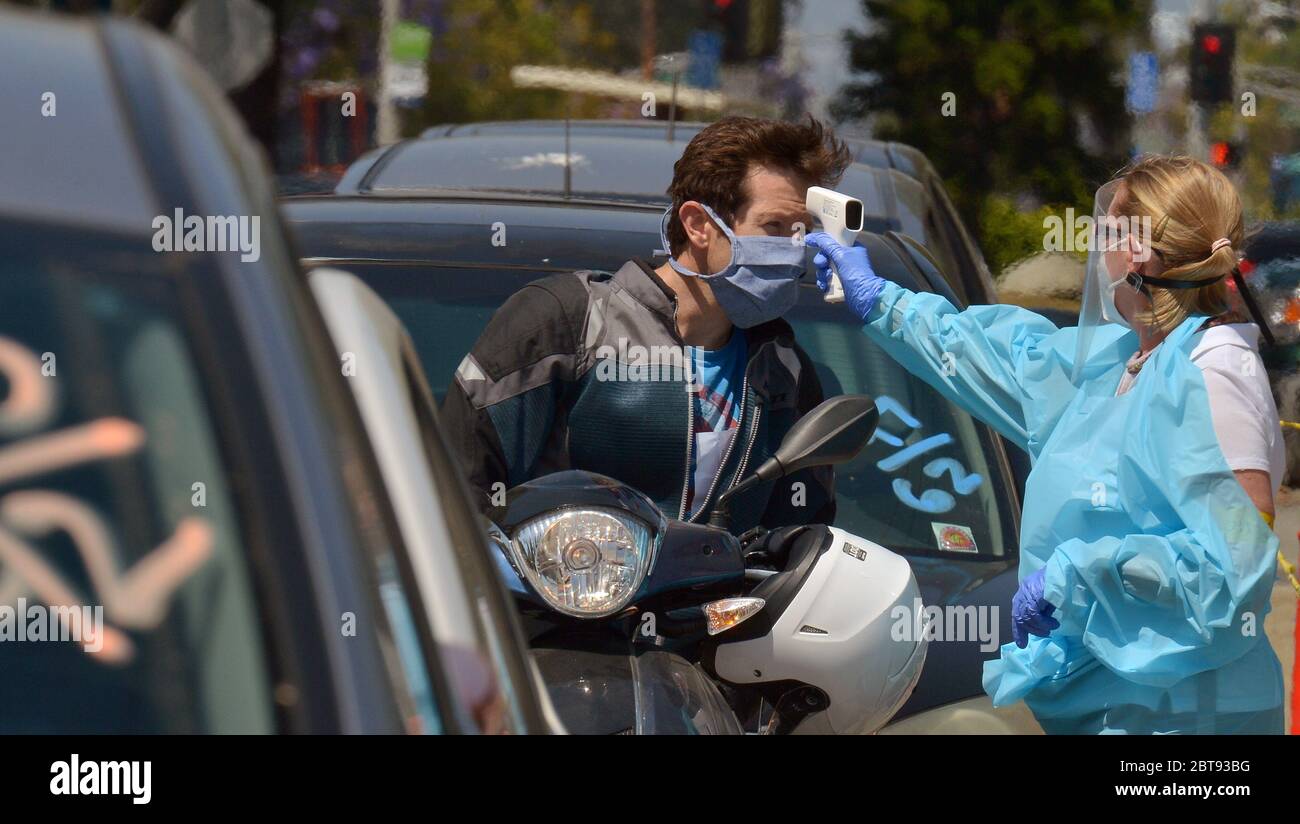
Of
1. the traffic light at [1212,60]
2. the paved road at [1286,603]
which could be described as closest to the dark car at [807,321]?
the paved road at [1286,603]

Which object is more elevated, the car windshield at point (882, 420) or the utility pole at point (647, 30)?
the utility pole at point (647, 30)

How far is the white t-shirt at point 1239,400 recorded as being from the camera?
258 cm

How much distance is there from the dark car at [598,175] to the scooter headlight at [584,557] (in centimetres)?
220

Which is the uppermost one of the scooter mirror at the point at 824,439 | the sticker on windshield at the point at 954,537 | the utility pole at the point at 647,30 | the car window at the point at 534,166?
the utility pole at the point at 647,30

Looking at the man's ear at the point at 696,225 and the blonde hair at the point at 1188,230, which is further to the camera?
the man's ear at the point at 696,225

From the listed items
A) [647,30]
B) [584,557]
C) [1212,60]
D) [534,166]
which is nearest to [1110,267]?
[584,557]

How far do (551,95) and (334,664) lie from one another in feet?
75.2

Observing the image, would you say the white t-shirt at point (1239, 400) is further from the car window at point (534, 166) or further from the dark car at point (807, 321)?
the car window at point (534, 166)

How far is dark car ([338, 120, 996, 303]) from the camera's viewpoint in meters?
4.65

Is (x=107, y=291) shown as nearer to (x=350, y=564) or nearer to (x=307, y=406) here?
(x=307, y=406)

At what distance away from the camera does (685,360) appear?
306cm

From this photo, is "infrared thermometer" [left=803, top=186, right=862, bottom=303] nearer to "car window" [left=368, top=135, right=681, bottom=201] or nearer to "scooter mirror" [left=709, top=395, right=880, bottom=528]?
"scooter mirror" [left=709, top=395, right=880, bottom=528]

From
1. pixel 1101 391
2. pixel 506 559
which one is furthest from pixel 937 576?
pixel 506 559

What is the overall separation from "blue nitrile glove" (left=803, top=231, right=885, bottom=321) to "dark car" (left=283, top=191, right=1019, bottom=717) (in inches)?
9.2
